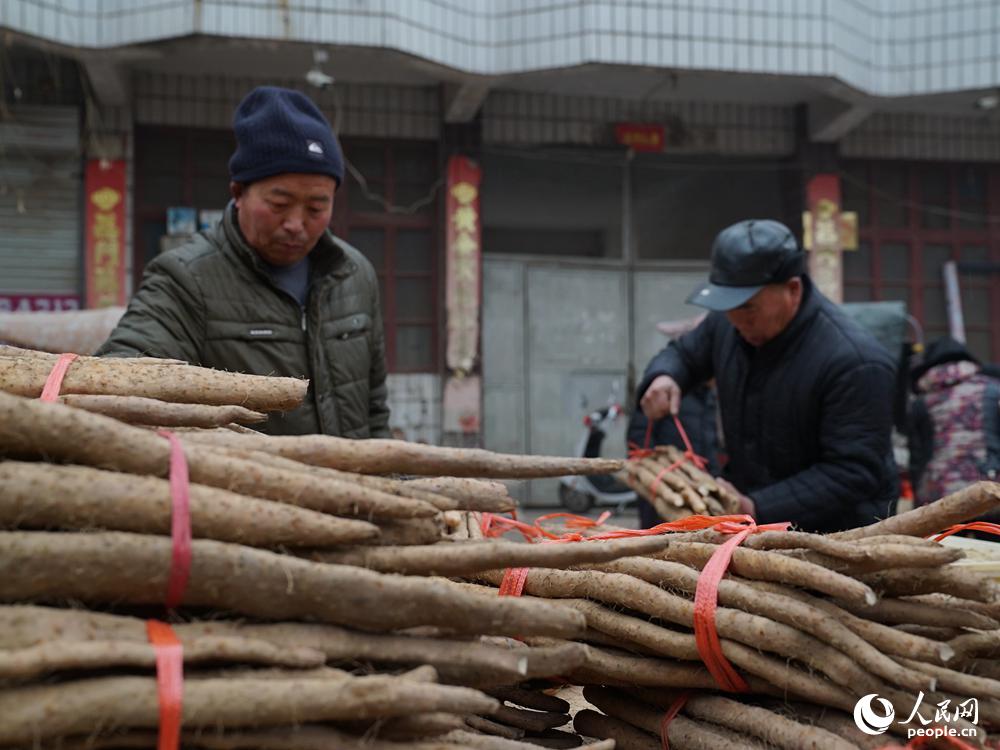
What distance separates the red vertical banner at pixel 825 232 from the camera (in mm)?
10648

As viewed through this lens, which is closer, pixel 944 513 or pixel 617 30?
pixel 944 513

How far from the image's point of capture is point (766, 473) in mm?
3438

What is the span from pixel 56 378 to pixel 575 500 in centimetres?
860

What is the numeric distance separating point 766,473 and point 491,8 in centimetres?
690

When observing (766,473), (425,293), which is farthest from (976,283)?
(766,473)

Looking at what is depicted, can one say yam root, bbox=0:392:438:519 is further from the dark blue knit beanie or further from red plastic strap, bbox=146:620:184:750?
the dark blue knit beanie

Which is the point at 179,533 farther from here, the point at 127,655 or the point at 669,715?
the point at 669,715

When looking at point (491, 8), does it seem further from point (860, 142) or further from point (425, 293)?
point (860, 142)

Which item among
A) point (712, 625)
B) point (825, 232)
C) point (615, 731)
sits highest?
point (825, 232)

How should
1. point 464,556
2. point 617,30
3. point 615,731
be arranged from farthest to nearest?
point 617,30, point 615,731, point 464,556

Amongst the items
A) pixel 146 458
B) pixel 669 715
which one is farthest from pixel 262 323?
pixel 669 715

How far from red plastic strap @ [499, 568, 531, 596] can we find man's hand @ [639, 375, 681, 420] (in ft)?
6.50

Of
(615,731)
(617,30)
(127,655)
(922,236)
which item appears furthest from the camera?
(922,236)

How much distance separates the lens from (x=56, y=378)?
5.10 ft
